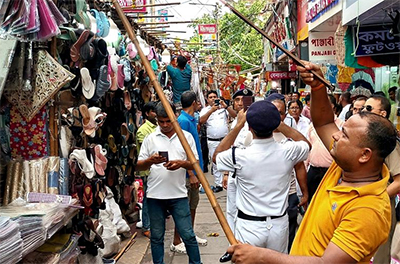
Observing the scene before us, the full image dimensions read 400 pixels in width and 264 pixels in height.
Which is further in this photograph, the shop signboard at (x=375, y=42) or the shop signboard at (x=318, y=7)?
the shop signboard at (x=318, y=7)

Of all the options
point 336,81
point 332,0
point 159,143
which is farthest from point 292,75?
point 159,143

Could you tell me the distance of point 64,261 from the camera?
3.68 m

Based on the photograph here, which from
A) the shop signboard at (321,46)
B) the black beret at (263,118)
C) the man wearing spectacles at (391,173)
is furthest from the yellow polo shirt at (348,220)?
the shop signboard at (321,46)

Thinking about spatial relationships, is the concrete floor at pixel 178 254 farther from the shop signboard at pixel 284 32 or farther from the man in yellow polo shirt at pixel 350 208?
the shop signboard at pixel 284 32

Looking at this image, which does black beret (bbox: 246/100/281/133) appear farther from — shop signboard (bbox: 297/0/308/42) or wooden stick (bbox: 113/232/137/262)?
shop signboard (bbox: 297/0/308/42)

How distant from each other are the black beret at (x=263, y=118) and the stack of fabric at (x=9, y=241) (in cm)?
183

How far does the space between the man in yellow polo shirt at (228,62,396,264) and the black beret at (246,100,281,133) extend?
100 cm

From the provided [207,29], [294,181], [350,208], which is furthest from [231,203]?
[207,29]

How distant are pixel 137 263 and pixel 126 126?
6.45 ft

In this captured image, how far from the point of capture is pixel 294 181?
480 cm

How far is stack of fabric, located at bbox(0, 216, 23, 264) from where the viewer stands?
2.64 meters

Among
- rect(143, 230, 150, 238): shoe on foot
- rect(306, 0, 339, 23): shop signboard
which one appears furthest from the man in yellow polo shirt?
rect(306, 0, 339, 23): shop signboard

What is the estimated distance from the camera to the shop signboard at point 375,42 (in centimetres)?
771

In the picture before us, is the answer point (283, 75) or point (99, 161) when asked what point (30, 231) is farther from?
point (283, 75)
